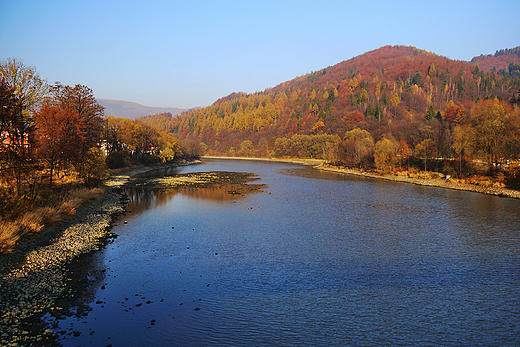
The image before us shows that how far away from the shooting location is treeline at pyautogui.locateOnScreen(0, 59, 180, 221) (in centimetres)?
1470

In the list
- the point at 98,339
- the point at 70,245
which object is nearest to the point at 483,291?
the point at 98,339

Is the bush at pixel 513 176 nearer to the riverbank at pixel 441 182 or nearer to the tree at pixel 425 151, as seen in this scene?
the riverbank at pixel 441 182

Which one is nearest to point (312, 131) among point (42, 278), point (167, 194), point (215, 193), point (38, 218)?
point (215, 193)

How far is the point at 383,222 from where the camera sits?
20.3m

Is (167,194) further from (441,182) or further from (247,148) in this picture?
(247,148)

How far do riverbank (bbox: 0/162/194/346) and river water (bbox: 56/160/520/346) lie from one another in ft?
2.10

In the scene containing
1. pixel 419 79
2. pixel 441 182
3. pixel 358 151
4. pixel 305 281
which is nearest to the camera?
pixel 305 281

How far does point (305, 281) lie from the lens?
11148 mm

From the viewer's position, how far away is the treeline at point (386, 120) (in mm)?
40497

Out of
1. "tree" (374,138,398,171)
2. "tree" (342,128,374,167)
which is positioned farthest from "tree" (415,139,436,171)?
"tree" (342,128,374,167)

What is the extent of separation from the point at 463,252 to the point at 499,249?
181 cm

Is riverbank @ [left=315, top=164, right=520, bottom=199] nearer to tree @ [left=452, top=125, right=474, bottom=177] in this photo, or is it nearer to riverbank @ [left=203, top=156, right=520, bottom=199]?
riverbank @ [left=203, top=156, right=520, bottom=199]

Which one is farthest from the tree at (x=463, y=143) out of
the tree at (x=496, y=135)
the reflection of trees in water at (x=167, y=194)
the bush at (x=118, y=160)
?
the bush at (x=118, y=160)

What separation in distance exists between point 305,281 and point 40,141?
21691 mm
